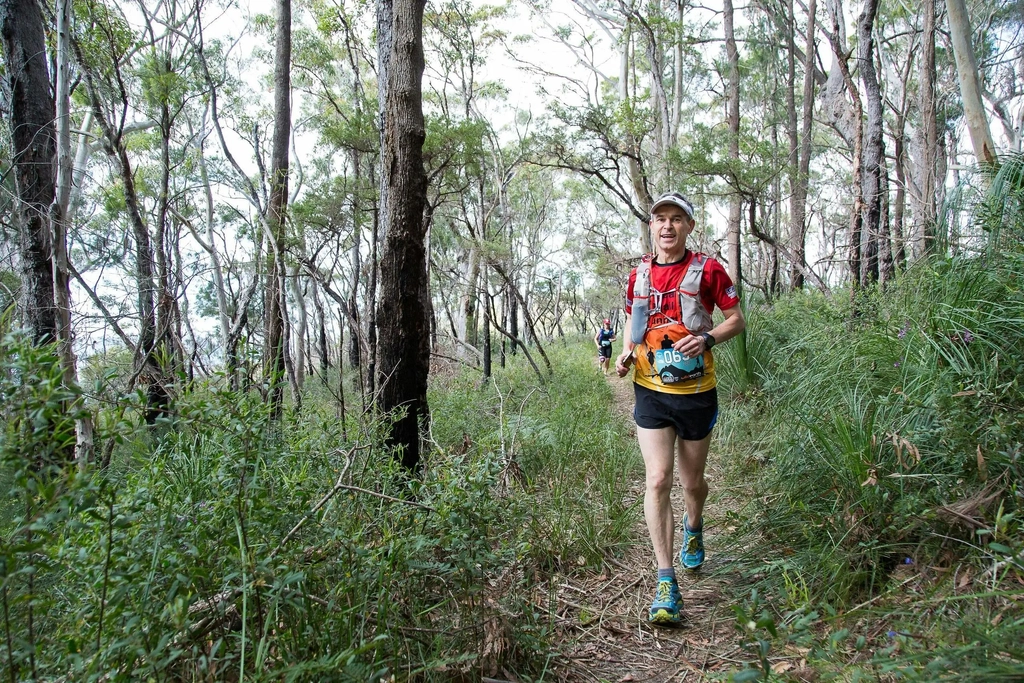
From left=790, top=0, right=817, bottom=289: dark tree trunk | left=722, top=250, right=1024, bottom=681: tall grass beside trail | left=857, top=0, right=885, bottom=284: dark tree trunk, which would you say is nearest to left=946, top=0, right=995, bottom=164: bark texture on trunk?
left=857, top=0, right=885, bottom=284: dark tree trunk

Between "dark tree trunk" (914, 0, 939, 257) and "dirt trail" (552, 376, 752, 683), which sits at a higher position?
"dark tree trunk" (914, 0, 939, 257)

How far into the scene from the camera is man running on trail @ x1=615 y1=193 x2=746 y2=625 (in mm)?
2537

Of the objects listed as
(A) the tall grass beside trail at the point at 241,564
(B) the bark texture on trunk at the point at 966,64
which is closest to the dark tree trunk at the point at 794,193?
(B) the bark texture on trunk at the point at 966,64

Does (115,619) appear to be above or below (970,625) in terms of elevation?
above

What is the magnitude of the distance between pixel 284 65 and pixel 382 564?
345 inches

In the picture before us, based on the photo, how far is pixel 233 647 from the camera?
1.54 meters

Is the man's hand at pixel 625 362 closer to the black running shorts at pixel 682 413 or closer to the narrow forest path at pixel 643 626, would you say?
the black running shorts at pixel 682 413

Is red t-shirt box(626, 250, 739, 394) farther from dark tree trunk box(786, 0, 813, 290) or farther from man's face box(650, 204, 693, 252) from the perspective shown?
dark tree trunk box(786, 0, 813, 290)

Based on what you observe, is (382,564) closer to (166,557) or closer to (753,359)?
(166,557)

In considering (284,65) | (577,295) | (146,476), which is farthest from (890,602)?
(577,295)

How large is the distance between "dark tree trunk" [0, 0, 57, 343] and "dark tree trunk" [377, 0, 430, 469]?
3.17 meters

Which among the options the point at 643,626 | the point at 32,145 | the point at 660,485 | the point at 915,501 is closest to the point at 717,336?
the point at 660,485

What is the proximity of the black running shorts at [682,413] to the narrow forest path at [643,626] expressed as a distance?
30.9 inches

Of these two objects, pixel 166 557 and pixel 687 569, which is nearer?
pixel 166 557
